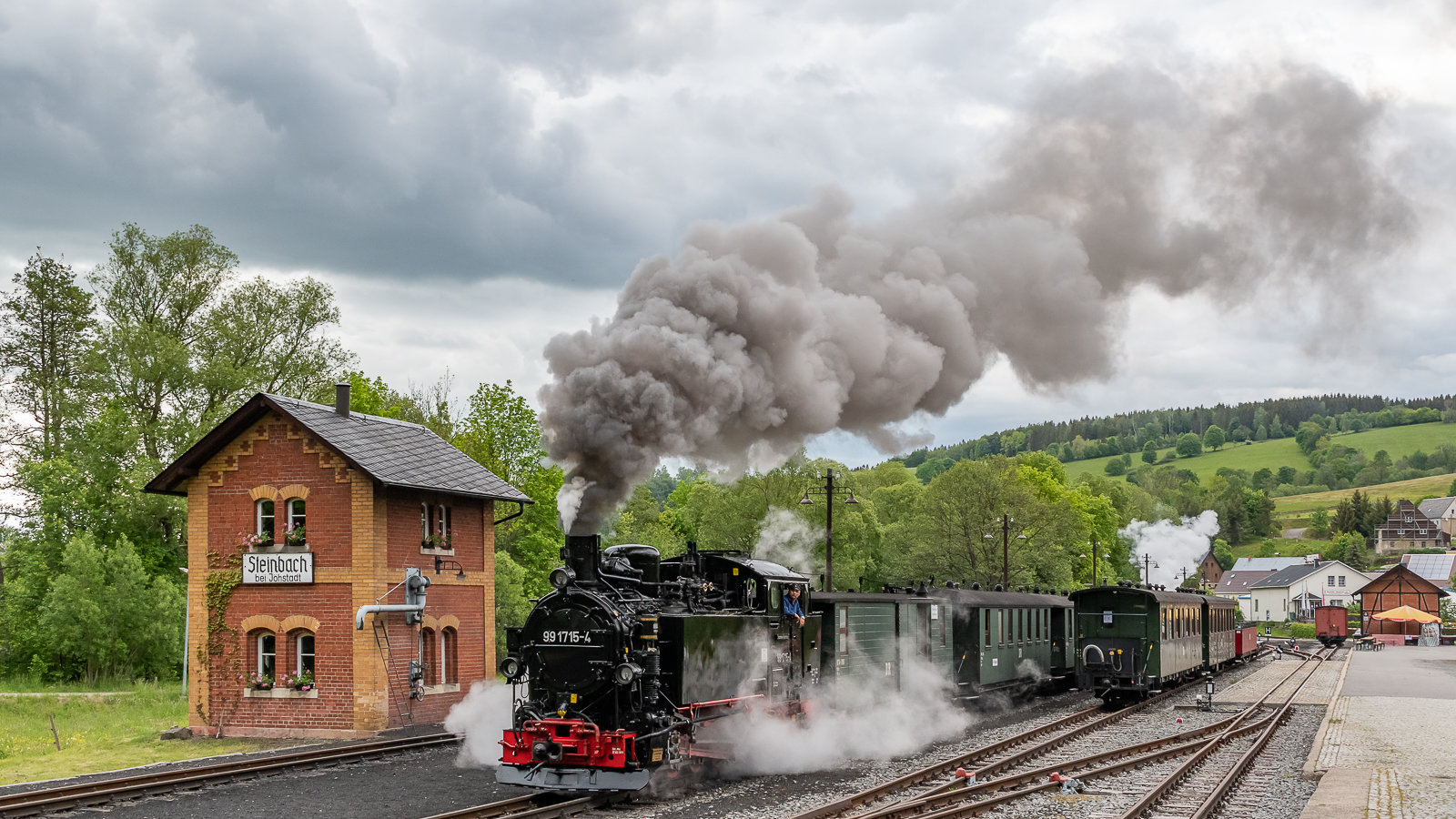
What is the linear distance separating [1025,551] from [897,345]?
4144 centimetres

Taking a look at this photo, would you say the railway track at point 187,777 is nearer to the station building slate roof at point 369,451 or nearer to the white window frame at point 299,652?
the white window frame at point 299,652

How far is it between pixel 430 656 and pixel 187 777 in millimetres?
7272

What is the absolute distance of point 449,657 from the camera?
2191cm

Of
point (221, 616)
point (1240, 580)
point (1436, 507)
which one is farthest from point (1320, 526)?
point (221, 616)

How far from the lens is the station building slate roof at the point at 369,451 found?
782 inches

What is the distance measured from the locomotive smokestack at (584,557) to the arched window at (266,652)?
9930 mm

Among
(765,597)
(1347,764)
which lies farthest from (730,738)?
(1347,764)

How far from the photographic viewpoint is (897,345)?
50.5 feet

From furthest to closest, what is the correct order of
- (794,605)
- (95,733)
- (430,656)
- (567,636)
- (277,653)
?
(95,733) < (430,656) < (277,653) < (794,605) < (567,636)

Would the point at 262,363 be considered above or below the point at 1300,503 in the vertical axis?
above

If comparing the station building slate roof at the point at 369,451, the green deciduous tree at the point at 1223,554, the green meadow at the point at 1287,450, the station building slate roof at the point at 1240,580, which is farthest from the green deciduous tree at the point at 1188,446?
the station building slate roof at the point at 369,451

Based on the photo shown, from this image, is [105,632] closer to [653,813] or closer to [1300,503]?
[653,813]

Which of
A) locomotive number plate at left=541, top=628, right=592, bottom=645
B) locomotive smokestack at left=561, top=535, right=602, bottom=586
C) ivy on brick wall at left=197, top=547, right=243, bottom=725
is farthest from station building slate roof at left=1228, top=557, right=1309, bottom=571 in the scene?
locomotive number plate at left=541, top=628, right=592, bottom=645

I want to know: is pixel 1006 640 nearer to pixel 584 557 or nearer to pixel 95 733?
pixel 584 557
